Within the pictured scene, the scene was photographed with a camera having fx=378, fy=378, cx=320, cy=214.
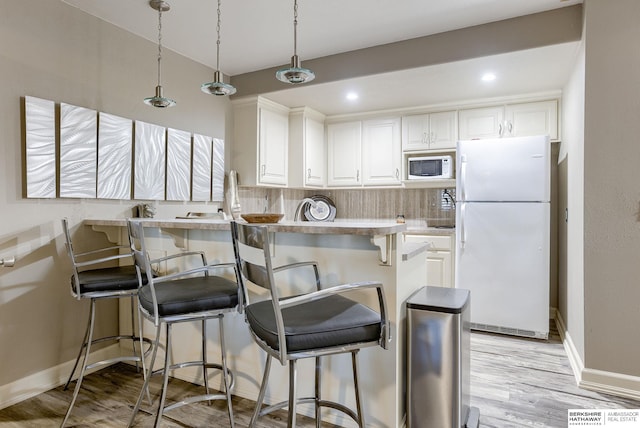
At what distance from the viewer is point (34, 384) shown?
2260mm

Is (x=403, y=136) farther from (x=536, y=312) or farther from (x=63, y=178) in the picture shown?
(x=63, y=178)

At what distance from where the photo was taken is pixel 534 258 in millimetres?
3205

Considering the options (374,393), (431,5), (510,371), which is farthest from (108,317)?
(431,5)

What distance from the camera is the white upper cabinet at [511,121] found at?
356 centimetres

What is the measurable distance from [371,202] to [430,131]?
3.67 ft

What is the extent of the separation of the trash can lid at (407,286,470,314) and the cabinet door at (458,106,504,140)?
2342mm

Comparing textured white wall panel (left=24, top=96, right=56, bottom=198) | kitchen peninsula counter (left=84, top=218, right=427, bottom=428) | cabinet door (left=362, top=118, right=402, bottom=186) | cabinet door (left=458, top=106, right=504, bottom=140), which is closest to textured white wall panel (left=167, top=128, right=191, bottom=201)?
textured white wall panel (left=24, top=96, right=56, bottom=198)

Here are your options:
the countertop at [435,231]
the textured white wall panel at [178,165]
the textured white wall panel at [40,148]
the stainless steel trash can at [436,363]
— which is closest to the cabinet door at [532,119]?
the countertop at [435,231]

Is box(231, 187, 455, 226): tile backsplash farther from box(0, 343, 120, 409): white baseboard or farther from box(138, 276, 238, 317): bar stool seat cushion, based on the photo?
box(138, 276, 238, 317): bar stool seat cushion

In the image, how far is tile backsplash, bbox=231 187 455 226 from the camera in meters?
4.22

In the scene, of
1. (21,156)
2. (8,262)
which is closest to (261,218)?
(8,262)

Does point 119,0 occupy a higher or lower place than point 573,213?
higher

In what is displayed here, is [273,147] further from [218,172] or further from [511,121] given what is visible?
[511,121]

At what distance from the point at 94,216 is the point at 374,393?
6.98 feet
